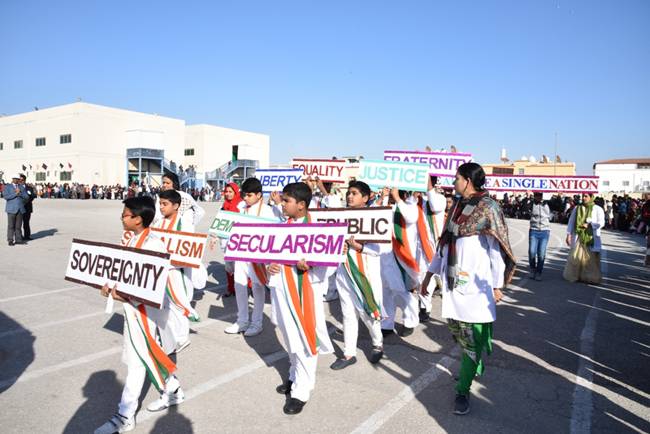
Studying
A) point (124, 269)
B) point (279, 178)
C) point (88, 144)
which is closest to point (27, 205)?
point (279, 178)

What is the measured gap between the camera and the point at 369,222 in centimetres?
464

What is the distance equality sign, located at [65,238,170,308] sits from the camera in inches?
127

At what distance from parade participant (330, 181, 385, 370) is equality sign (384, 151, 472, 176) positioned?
2598 mm

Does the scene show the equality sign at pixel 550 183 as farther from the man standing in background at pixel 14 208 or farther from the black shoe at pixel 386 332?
the man standing in background at pixel 14 208

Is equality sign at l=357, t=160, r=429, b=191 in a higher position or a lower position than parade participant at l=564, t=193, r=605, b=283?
higher

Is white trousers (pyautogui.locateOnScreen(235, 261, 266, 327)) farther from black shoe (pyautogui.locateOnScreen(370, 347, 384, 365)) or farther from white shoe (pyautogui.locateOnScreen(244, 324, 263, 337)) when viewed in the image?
black shoe (pyautogui.locateOnScreen(370, 347, 384, 365))

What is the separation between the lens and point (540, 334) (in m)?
5.77

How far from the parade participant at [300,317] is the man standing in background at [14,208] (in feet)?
39.3

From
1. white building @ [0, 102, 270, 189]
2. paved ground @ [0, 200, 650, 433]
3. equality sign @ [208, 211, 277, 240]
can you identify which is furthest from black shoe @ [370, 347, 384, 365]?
white building @ [0, 102, 270, 189]

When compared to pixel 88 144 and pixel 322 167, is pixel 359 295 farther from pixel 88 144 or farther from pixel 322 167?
pixel 88 144

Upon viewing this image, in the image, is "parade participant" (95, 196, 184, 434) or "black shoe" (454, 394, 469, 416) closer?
"parade participant" (95, 196, 184, 434)

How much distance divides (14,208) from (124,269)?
454 inches

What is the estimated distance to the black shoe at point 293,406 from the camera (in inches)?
140

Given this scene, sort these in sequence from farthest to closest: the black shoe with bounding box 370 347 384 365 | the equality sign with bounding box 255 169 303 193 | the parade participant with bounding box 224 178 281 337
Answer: the equality sign with bounding box 255 169 303 193 < the parade participant with bounding box 224 178 281 337 < the black shoe with bounding box 370 347 384 365
